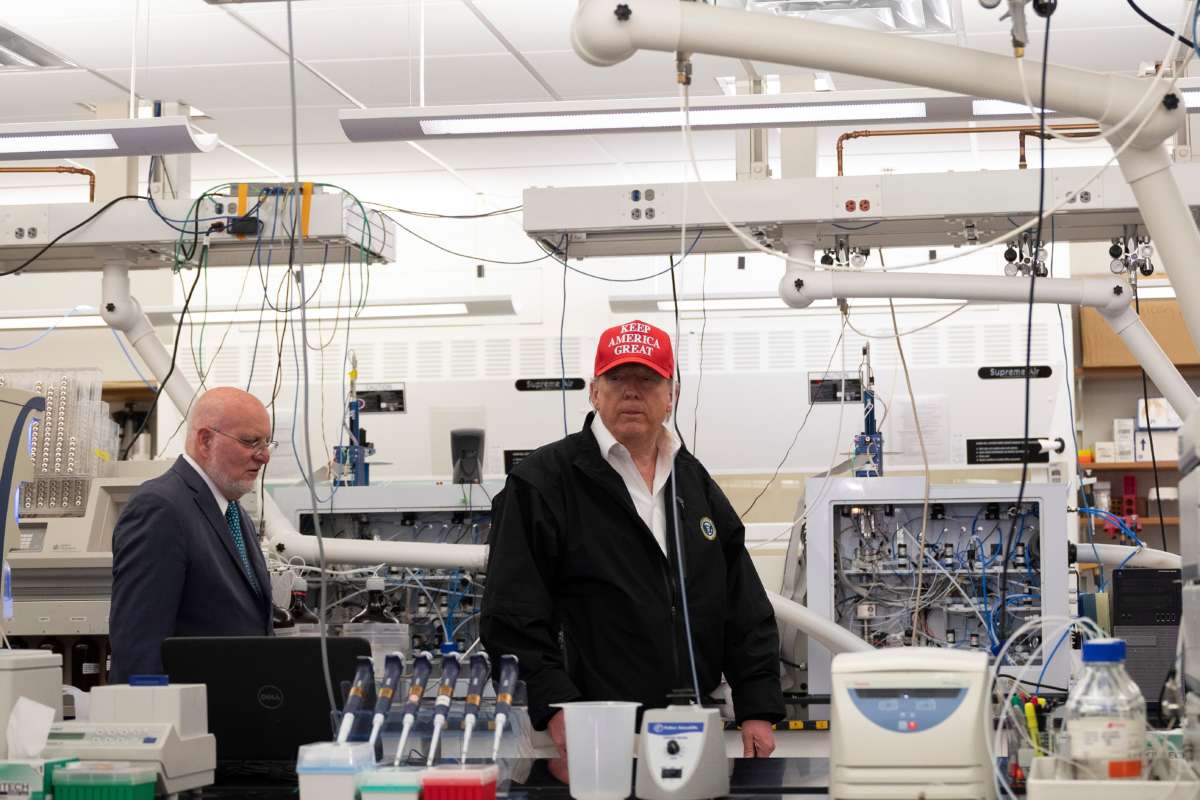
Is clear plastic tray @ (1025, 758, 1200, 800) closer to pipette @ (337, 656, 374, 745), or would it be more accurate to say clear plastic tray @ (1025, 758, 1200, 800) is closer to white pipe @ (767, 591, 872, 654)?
pipette @ (337, 656, 374, 745)

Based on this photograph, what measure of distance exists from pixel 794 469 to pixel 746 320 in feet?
2.71

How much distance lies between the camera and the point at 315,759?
1714 mm

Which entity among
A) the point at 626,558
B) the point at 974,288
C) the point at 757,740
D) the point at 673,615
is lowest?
the point at 757,740

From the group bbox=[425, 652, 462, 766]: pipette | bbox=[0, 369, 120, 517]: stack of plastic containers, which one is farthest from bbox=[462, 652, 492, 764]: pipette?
bbox=[0, 369, 120, 517]: stack of plastic containers

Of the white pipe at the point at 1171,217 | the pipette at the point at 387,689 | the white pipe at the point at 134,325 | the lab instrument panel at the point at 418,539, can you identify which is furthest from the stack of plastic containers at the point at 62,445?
the white pipe at the point at 1171,217

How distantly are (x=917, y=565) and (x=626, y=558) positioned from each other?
168 centimetres

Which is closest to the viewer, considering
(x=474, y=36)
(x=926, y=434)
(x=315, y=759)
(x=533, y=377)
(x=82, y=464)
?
(x=315, y=759)

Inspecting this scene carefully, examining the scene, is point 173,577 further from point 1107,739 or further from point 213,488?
point 1107,739

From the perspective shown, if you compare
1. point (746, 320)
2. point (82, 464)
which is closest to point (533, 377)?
point (746, 320)

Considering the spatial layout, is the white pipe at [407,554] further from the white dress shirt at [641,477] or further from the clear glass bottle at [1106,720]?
the clear glass bottle at [1106,720]

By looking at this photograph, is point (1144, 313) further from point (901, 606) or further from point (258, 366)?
point (258, 366)

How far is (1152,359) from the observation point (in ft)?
11.2

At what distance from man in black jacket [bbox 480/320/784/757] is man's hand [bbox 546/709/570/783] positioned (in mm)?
266

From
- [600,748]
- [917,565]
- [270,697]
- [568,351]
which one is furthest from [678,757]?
[568,351]
